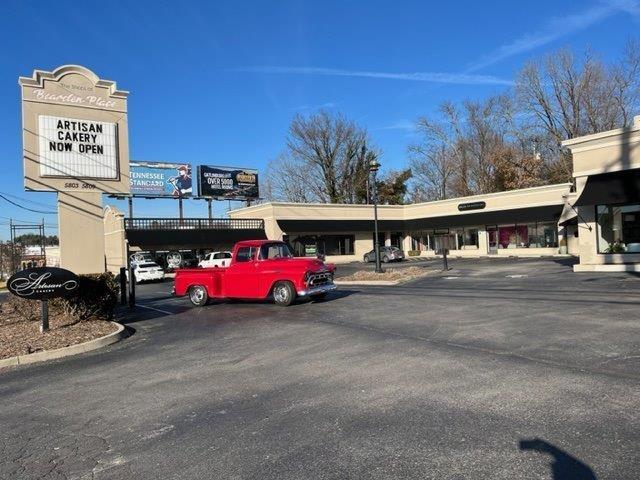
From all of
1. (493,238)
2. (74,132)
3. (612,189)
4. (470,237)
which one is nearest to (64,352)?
(74,132)

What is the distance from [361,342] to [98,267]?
8.17 metres

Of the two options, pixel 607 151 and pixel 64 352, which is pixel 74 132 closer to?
pixel 64 352

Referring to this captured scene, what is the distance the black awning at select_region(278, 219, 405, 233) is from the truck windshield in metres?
28.9

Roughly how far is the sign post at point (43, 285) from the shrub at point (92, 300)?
101 cm

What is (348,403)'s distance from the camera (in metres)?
5.66

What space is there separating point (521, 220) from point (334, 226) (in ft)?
50.4

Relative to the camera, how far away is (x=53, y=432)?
536cm

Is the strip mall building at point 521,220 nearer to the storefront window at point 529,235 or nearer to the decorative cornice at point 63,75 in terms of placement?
the storefront window at point 529,235

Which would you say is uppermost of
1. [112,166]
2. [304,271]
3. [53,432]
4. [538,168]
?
[538,168]

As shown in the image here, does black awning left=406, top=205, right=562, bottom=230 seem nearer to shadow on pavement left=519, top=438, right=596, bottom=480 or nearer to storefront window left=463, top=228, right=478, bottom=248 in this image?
storefront window left=463, top=228, right=478, bottom=248

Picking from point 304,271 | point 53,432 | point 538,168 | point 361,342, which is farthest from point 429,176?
point 53,432

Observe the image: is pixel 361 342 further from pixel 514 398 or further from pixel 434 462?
pixel 434 462

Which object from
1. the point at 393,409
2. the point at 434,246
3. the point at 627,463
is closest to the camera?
the point at 627,463

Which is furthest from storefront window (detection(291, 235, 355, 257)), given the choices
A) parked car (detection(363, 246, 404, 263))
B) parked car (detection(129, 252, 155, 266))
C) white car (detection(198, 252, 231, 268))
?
white car (detection(198, 252, 231, 268))
